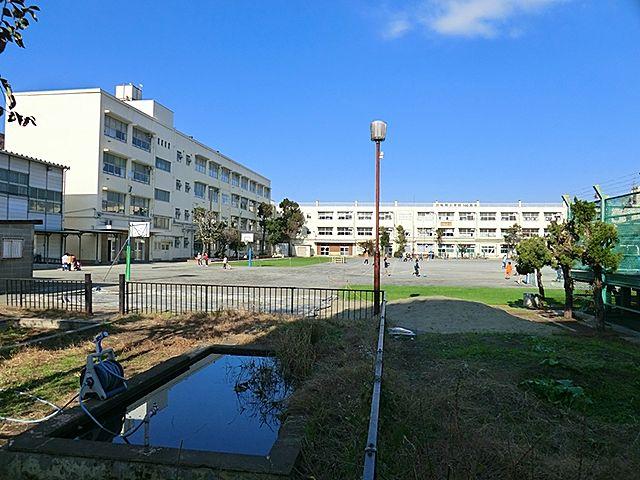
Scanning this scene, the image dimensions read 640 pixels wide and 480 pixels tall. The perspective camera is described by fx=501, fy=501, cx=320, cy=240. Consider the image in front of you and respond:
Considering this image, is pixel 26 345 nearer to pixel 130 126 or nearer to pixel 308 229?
pixel 130 126

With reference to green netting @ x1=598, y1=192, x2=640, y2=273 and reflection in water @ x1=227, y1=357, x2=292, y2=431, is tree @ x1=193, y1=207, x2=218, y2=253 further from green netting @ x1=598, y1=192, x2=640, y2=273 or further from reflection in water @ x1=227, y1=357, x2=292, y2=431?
reflection in water @ x1=227, y1=357, x2=292, y2=431

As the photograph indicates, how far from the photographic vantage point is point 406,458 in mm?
3840

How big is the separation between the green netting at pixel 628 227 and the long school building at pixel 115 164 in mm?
41035

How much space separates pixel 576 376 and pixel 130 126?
5287 centimetres

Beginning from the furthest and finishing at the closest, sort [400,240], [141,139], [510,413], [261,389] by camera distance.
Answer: [400,240]
[141,139]
[261,389]
[510,413]

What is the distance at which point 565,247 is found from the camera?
13.2 meters

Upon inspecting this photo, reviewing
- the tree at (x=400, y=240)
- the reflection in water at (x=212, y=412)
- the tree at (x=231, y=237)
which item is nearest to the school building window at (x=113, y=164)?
the tree at (x=231, y=237)

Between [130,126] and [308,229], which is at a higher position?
[130,126]

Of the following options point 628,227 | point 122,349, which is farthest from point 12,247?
point 628,227

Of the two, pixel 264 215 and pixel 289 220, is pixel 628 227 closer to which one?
pixel 289 220

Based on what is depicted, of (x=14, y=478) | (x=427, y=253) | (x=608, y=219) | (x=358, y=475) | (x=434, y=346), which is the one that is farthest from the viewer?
(x=427, y=253)

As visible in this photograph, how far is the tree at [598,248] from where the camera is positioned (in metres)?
11.3

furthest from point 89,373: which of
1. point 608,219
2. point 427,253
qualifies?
point 427,253

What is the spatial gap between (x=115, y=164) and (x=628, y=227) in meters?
47.4
